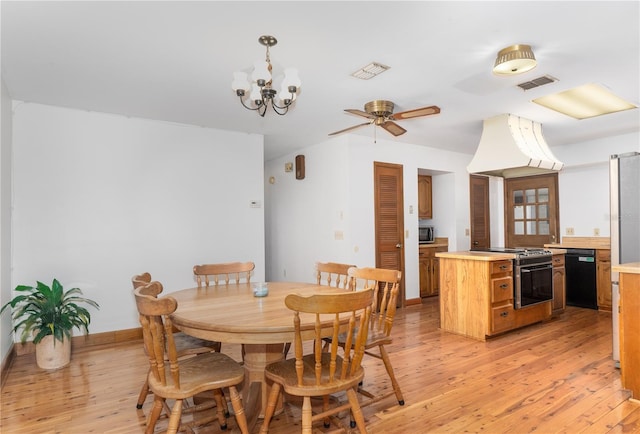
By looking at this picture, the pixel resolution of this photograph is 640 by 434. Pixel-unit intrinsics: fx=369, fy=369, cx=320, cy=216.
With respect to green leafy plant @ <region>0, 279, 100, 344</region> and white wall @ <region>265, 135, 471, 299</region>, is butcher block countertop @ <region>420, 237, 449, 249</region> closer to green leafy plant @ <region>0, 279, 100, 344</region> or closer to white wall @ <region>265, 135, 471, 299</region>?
white wall @ <region>265, 135, 471, 299</region>

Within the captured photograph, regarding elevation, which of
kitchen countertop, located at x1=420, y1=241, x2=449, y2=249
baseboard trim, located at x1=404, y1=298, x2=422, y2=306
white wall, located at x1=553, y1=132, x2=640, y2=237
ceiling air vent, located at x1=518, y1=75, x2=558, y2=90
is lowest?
baseboard trim, located at x1=404, y1=298, x2=422, y2=306

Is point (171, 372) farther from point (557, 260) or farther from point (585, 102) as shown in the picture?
point (557, 260)

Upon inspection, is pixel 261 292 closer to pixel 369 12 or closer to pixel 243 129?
pixel 369 12

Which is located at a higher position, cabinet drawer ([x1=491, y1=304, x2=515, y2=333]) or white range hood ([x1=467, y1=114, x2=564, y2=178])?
white range hood ([x1=467, y1=114, x2=564, y2=178])

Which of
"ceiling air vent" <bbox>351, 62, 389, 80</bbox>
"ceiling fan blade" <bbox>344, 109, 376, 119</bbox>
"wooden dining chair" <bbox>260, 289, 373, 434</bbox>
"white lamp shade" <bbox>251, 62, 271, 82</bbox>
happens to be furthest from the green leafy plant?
"ceiling air vent" <bbox>351, 62, 389, 80</bbox>

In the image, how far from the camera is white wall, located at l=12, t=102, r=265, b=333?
360 cm

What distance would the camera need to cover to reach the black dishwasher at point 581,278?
199 inches

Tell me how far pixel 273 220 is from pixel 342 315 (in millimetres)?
4658

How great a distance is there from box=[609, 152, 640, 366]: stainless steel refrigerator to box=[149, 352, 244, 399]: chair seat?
3.13 m

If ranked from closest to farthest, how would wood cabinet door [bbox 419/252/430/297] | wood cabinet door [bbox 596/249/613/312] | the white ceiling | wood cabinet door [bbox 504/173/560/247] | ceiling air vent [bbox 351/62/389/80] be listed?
1. the white ceiling
2. ceiling air vent [bbox 351/62/389/80]
3. wood cabinet door [bbox 596/249/613/312]
4. wood cabinet door [bbox 419/252/430/297]
5. wood cabinet door [bbox 504/173/560/247]

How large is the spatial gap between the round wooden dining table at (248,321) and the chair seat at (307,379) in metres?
0.16

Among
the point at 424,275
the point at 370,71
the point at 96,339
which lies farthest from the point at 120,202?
the point at 424,275

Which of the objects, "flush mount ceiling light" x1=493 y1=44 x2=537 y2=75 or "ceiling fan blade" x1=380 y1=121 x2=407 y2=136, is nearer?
"flush mount ceiling light" x1=493 y1=44 x2=537 y2=75

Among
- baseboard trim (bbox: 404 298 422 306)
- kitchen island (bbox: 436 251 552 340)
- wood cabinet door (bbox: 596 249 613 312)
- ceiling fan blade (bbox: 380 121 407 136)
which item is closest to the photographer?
ceiling fan blade (bbox: 380 121 407 136)
